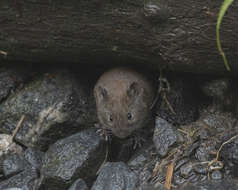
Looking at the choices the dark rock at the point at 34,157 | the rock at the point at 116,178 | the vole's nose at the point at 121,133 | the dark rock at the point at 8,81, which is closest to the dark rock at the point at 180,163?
the rock at the point at 116,178

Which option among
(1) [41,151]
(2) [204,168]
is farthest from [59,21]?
(2) [204,168]

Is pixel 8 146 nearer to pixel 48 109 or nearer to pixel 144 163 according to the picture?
pixel 48 109

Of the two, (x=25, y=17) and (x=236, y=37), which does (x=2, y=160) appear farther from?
(x=236, y=37)

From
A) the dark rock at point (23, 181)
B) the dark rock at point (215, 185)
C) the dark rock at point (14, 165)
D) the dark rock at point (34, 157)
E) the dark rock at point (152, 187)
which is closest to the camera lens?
the dark rock at point (215, 185)

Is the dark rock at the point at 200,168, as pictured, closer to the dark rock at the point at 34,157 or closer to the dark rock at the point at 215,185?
the dark rock at the point at 215,185

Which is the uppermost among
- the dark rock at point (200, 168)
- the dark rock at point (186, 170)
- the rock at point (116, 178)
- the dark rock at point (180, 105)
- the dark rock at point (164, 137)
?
the dark rock at point (180, 105)

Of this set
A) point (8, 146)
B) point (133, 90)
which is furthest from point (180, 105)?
point (8, 146)
